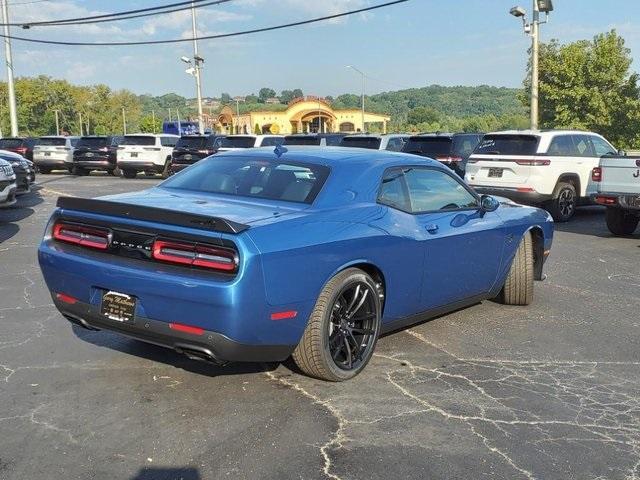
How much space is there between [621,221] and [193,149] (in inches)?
602

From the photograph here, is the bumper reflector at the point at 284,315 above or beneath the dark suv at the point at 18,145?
beneath

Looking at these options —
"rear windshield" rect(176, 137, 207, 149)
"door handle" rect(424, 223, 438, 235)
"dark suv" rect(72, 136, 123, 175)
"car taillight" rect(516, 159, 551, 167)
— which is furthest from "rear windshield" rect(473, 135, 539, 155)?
"dark suv" rect(72, 136, 123, 175)

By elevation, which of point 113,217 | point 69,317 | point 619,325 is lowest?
point 619,325

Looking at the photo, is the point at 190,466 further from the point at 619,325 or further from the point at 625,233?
the point at 625,233

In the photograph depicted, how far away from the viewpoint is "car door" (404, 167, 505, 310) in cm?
512

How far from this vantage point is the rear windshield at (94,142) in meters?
26.6

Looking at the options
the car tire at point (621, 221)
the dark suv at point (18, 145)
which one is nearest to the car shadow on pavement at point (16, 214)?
the car tire at point (621, 221)

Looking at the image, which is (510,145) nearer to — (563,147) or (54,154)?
(563,147)

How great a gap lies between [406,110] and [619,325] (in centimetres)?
9265

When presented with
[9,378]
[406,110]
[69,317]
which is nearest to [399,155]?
[69,317]

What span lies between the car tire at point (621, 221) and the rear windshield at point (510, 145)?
207cm

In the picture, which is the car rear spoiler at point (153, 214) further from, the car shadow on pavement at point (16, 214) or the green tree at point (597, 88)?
the green tree at point (597, 88)

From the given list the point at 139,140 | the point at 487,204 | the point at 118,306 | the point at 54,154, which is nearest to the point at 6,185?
the point at 118,306

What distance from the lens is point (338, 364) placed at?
14.5 ft
